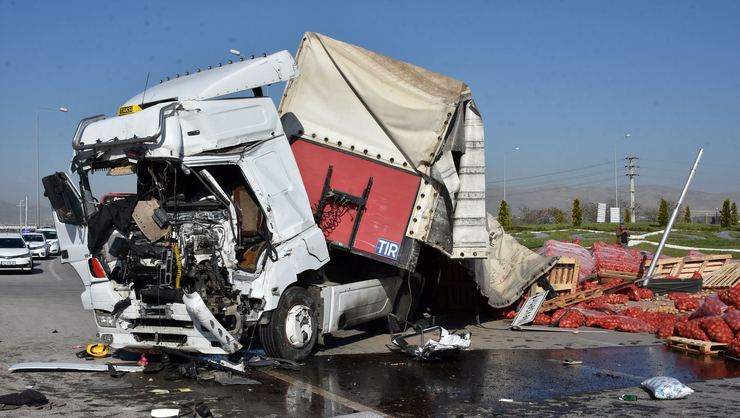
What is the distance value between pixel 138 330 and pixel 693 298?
11.7m

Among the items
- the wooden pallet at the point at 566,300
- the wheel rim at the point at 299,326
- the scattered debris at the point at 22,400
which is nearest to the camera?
the scattered debris at the point at 22,400

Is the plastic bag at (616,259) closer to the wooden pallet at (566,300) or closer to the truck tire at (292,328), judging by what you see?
the wooden pallet at (566,300)

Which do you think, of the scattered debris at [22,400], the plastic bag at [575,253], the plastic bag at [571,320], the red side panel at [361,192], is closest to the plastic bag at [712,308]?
the plastic bag at [571,320]

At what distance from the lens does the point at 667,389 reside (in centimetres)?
766

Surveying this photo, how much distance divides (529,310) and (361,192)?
4.44m

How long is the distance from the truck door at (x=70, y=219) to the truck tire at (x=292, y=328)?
224 cm

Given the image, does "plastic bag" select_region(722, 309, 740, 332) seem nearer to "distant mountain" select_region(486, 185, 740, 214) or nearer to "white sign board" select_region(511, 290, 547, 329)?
"white sign board" select_region(511, 290, 547, 329)

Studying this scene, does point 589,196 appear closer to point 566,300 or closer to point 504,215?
point 504,215

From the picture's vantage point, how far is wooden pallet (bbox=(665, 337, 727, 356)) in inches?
414

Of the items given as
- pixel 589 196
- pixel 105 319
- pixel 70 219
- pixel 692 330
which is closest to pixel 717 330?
pixel 692 330

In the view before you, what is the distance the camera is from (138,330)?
8.82m

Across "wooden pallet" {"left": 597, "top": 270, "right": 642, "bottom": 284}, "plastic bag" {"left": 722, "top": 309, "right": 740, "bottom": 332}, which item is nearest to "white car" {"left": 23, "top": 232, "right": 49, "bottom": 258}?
"wooden pallet" {"left": 597, "top": 270, "right": 642, "bottom": 284}

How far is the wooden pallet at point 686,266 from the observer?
19.0 metres

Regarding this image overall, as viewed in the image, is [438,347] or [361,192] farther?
[361,192]
